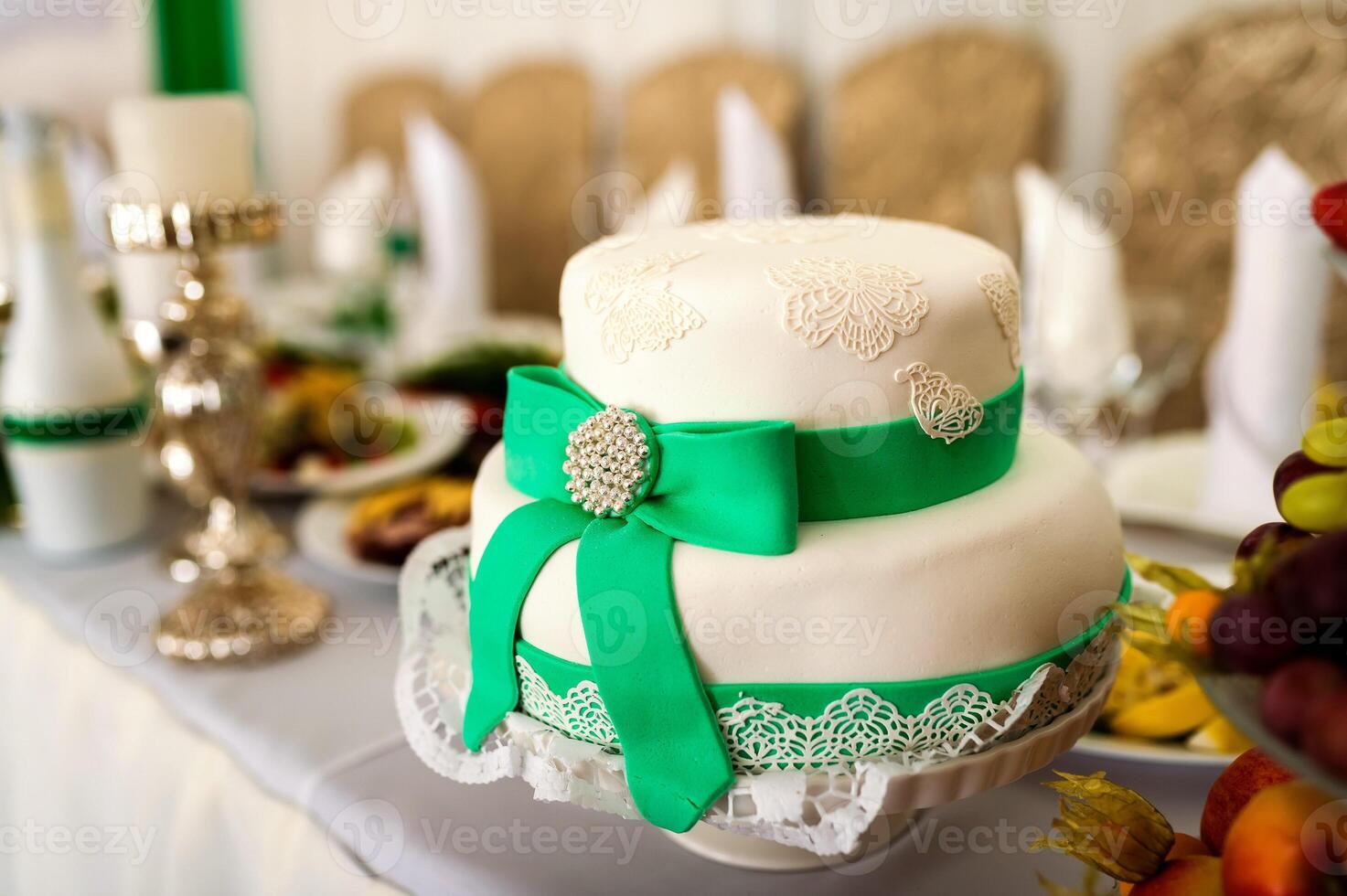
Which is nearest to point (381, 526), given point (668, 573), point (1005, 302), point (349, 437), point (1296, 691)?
point (349, 437)

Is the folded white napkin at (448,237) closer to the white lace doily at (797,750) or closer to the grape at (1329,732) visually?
the white lace doily at (797,750)

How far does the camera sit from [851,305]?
0.71 meters

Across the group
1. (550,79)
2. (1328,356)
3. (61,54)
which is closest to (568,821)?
(1328,356)

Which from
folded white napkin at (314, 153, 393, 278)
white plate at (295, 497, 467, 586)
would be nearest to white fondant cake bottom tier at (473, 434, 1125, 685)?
white plate at (295, 497, 467, 586)

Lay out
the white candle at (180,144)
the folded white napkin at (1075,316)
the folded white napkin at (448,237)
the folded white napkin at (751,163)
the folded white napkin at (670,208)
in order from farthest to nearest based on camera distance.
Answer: the folded white napkin at (448,237) → the folded white napkin at (670,208) → the folded white napkin at (751,163) → the folded white napkin at (1075,316) → the white candle at (180,144)

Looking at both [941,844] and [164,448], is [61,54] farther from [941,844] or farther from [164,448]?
[941,844]

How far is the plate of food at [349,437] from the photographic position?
147cm

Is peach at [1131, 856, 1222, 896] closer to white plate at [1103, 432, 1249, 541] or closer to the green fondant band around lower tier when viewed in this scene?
the green fondant band around lower tier

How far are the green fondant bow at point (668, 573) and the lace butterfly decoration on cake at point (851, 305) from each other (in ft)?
0.24

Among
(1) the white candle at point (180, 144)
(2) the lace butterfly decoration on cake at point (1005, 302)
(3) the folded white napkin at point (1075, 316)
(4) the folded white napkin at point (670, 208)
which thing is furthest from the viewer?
(4) the folded white napkin at point (670, 208)

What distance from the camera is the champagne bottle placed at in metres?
1.31

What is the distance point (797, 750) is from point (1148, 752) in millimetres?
354

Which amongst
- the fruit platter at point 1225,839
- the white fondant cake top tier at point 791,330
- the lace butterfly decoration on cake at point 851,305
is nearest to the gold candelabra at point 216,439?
the white fondant cake top tier at point 791,330

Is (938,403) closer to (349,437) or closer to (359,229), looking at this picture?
(349,437)
